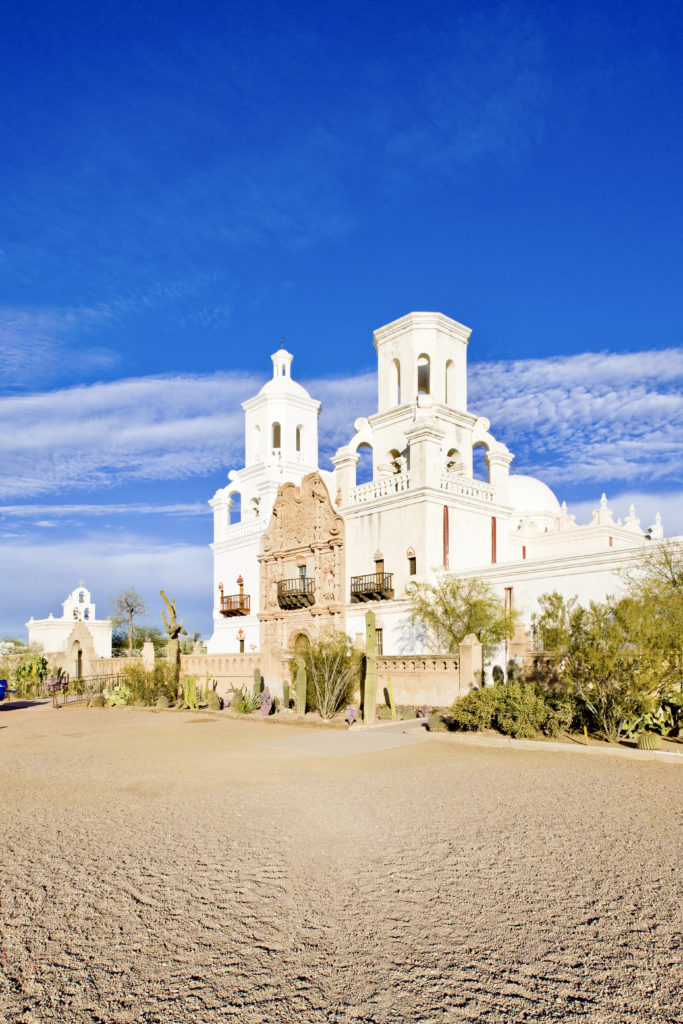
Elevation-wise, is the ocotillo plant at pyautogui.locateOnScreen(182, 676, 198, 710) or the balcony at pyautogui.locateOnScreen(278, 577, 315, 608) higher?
the balcony at pyautogui.locateOnScreen(278, 577, 315, 608)

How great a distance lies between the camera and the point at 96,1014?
3592 millimetres

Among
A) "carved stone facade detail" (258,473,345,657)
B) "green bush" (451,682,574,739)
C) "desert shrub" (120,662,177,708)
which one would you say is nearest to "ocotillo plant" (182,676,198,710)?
"desert shrub" (120,662,177,708)

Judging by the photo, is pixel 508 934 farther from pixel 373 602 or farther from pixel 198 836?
pixel 373 602

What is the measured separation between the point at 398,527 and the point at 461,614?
185 inches

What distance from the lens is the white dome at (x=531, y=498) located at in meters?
31.8

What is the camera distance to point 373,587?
25266 millimetres

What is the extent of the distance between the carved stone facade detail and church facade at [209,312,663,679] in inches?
2.1

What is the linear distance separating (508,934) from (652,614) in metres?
9.94

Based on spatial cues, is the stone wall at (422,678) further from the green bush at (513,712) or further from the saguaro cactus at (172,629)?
the saguaro cactus at (172,629)

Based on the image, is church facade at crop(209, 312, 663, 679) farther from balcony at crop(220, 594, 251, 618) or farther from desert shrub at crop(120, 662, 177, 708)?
desert shrub at crop(120, 662, 177, 708)

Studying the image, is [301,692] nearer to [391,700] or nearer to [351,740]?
[391,700]

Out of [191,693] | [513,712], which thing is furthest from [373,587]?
[513,712]

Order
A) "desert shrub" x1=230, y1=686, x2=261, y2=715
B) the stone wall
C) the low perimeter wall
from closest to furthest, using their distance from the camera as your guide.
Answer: the low perimeter wall < the stone wall < "desert shrub" x1=230, y1=686, x2=261, y2=715

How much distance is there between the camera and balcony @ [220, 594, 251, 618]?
32.6 metres
